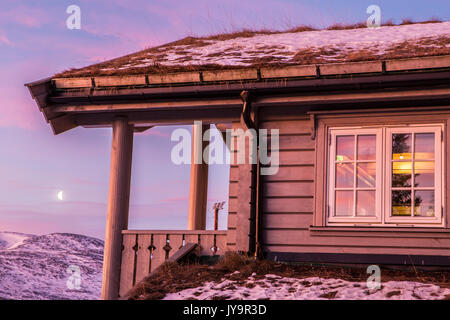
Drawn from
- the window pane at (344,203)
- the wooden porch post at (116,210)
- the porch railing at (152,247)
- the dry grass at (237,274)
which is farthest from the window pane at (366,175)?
the wooden porch post at (116,210)

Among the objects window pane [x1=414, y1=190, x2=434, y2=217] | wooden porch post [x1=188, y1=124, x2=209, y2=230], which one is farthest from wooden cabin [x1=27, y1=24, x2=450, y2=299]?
wooden porch post [x1=188, y1=124, x2=209, y2=230]

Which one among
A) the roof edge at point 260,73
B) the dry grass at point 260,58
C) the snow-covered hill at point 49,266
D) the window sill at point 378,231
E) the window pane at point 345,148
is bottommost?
the snow-covered hill at point 49,266

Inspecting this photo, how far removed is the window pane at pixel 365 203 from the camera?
30.4 feet

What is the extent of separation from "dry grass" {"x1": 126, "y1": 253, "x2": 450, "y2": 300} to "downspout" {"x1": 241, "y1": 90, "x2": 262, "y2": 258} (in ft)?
1.19

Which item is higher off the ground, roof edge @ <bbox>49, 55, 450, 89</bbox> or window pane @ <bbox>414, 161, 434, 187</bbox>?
roof edge @ <bbox>49, 55, 450, 89</bbox>

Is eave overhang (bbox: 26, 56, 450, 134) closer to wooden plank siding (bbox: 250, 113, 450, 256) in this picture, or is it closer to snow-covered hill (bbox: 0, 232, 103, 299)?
wooden plank siding (bbox: 250, 113, 450, 256)

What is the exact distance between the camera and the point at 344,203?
9.41 m

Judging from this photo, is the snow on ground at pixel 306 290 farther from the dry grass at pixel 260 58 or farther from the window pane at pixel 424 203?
the dry grass at pixel 260 58

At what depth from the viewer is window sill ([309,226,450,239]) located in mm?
8820

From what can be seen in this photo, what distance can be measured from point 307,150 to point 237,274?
2.16 meters

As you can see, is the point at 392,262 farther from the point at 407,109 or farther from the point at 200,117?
the point at 200,117

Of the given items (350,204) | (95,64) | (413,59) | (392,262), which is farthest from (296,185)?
(95,64)

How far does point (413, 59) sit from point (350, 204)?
2.13m

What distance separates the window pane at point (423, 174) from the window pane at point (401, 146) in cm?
20
